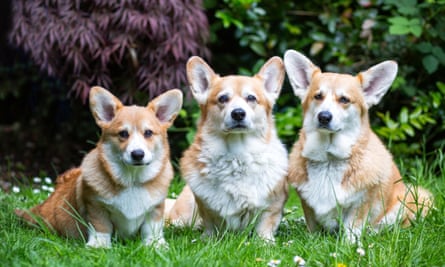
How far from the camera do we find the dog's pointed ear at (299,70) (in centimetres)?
474

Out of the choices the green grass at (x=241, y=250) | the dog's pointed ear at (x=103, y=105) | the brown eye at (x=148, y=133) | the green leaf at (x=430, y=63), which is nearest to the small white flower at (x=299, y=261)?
the green grass at (x=241, y=250)

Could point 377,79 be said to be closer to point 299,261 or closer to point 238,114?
point 238,114

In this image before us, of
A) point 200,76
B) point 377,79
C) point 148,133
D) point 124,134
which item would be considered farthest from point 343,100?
point 124,134

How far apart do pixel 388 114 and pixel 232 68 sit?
2307mm

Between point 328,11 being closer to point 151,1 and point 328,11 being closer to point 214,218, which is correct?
point 151,1

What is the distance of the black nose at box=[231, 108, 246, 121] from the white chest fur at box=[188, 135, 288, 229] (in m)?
0.26

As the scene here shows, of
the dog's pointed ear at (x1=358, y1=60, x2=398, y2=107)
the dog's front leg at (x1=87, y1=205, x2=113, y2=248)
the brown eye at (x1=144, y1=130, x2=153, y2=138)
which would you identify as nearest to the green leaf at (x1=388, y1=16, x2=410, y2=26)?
the dog's pointed ear at (x1=358, y1=60, x2=398, y2=107)

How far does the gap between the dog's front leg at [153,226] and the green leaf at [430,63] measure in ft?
11.3

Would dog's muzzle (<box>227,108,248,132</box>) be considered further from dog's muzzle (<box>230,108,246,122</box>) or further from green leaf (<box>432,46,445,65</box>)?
green leaf (<box>432,46,445,65</box>)

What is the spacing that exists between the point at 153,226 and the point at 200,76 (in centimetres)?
110

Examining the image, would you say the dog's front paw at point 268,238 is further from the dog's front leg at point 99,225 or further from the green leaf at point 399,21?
the green leaf at point 399,21

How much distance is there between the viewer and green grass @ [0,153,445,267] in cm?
376

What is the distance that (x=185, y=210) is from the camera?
5.09 m

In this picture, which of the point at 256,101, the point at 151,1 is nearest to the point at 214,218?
the point at 256,101
